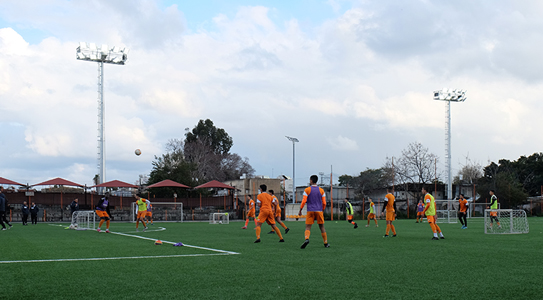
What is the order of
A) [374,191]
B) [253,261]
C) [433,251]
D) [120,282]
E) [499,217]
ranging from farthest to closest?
[374,191], [499,217], [433,251], [253,261], [120,282]

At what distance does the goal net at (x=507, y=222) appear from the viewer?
2078cm

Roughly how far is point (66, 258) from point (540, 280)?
8530 millimetres

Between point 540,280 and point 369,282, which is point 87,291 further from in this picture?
point 540,280

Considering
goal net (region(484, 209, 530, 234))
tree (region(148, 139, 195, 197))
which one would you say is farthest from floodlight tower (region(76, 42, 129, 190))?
goal net (region(484, 209, 530, 234))

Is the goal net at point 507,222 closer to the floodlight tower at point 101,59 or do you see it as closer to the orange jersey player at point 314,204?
A: the orange jersey player at point 314,204

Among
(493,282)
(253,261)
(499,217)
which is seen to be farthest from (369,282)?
(499,217)

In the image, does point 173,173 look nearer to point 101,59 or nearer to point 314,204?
point 101,59

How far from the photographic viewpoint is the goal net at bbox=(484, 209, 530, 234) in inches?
818

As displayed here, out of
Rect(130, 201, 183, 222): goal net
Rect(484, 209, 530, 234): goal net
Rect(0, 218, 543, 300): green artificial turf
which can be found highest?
Rect(0, 218, 543, 300): green artificial turf

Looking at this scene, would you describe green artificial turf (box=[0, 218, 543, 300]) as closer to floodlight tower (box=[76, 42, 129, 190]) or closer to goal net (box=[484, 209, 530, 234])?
Result: goal net (box=[484, 209, 530, 234])

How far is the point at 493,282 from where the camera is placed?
23.0ft

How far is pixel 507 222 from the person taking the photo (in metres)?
21.6

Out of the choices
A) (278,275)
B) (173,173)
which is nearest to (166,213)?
(173,173)

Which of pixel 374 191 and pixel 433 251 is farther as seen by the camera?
pixel 374 191
